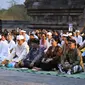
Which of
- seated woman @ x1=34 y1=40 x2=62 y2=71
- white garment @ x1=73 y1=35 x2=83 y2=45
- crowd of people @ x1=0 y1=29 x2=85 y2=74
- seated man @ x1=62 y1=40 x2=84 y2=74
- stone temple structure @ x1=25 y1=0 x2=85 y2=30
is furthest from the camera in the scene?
stone temple structure @ x1=25 y1=0 x2=85 y2=30

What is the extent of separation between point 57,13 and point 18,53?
1276 centimetres

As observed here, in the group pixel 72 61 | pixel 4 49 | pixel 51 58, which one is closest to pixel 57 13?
pixel 4 49

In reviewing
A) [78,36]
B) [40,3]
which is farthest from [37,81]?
[40,3]

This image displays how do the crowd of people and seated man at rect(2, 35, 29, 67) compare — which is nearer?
the crowd of people

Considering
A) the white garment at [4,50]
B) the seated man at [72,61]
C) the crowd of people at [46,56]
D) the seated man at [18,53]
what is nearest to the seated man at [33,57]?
the crowd of people at [46,56]

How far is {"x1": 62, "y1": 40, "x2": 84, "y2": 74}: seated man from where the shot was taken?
11914 mm

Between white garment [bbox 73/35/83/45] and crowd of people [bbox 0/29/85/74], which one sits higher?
crowd of people [bbox 0/29/85/74]

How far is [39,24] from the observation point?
88.1ft

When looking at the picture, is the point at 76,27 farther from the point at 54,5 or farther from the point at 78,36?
the point at 78,36

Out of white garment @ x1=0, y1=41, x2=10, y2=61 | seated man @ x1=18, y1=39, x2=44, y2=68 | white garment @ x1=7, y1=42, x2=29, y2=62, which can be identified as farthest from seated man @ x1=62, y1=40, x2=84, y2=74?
white garment @ x1=0, y1=41, x2=10, y2=61

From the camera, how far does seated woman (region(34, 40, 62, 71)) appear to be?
12.6m

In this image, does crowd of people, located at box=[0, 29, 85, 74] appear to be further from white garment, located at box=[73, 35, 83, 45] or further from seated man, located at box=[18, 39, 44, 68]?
white garment, located at box=[73, 35, 83, 45]

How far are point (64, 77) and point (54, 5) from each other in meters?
15.9

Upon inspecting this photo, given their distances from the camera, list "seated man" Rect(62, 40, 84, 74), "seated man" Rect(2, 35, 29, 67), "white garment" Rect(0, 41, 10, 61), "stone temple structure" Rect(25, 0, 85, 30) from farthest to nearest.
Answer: "stone temple structure" Rect(25, 0, 85, 30)
"white garment" Rect(0, 41, 10, 61)
"seated man" Rect(2, 35, 29, 67)
"seated man" Rect(62, 40, 84, 74)
